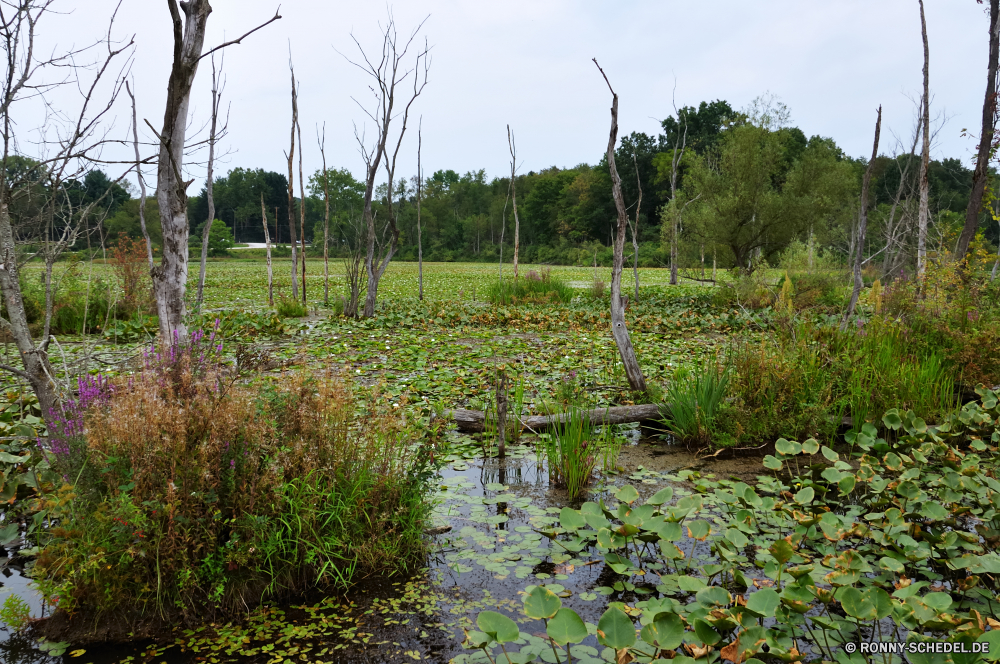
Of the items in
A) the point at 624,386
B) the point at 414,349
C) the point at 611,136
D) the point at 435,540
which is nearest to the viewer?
the point at 435,540

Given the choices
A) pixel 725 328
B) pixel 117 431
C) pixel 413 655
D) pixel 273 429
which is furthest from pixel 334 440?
pixel 725 328

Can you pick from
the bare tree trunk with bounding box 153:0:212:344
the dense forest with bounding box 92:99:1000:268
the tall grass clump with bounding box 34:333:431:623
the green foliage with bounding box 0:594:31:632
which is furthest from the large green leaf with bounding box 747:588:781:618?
the dense forest with bounding box 92:99:1000:268

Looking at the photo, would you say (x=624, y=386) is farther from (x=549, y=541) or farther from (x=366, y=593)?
(x=366, y=593)

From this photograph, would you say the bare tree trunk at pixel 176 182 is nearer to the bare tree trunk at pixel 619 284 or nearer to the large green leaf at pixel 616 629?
the large green leaf at pixel 616 629

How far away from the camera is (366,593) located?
289 cm

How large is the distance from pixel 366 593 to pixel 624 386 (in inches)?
156

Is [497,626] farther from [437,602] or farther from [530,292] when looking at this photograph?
[530,292]

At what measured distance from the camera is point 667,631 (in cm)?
203

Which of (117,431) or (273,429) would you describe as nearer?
(117,431)

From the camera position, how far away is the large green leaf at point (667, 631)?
6.58 feet

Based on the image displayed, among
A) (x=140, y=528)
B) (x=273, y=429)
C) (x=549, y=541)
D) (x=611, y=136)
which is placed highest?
(x=611, y=136)

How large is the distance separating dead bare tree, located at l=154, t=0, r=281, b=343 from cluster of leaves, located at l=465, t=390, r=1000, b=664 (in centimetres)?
265

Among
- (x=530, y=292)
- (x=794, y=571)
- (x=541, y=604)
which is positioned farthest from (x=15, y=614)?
(x=530, y=292)

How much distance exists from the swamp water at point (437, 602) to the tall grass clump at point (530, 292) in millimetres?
10820
